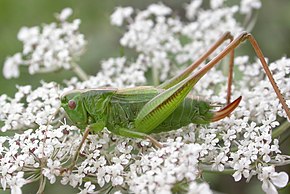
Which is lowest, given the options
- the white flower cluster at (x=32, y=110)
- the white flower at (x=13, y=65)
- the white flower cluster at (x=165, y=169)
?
the white flower cluster at (x=165, y=169)

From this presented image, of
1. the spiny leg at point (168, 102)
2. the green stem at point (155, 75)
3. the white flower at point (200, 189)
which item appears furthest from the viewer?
the green stem at point (155, 75)

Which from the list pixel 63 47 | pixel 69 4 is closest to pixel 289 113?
pixel 63 47

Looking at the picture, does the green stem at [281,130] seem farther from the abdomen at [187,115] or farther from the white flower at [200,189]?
the white flower at [200,189]

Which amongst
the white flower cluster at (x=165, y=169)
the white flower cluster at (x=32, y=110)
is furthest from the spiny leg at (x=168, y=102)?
the white flower cluster at (x=32, y=110)

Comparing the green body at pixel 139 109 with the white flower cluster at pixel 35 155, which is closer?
the white flower cluster at pixel 35 155

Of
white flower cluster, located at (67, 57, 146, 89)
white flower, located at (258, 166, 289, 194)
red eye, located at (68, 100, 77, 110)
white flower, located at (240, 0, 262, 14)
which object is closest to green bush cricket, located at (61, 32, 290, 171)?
red eye, located at (68, 100, 77, 110)

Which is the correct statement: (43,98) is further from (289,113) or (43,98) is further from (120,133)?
(289,113)

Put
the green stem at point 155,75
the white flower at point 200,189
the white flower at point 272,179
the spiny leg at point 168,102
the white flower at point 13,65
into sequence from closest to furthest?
the white flower at point 200,189 < the white flower at point 272,179 < the spiny leg at point 168,102 < the green stem at point 155,75 < the white flower at point 13,65
